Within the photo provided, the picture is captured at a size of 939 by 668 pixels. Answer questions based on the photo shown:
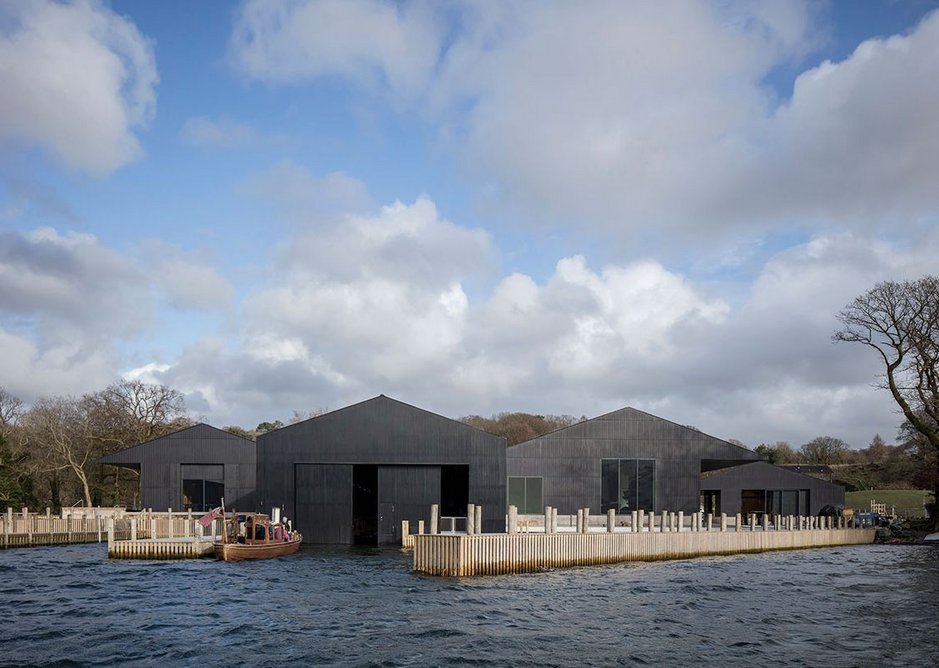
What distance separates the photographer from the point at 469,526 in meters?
34.1

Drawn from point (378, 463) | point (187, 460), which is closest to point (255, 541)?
point (378, 463)

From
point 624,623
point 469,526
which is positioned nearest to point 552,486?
point 469,526

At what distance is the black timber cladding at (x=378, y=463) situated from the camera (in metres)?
45.6

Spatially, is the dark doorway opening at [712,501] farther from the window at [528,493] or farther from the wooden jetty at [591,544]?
the window at [528,493]

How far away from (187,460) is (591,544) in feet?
86.4

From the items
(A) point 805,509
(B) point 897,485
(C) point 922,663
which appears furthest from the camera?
(B) point 897,485

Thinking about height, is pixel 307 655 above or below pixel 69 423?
below

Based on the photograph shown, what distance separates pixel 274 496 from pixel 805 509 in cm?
4010

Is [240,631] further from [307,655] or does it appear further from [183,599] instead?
[183,599]

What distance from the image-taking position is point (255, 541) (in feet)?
132

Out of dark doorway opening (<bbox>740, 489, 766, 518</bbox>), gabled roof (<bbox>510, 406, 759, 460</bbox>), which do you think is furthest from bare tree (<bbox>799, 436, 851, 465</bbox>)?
gabled roof (<bbox>510, 406, 759, 460</bbox>)

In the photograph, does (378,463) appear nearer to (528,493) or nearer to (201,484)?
(528,493)

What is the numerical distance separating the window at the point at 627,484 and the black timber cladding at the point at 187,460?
2089 centimetres

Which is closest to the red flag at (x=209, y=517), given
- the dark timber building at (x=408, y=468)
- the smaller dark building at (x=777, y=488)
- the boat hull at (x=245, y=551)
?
the dark timber building at (x=408, y=468)
